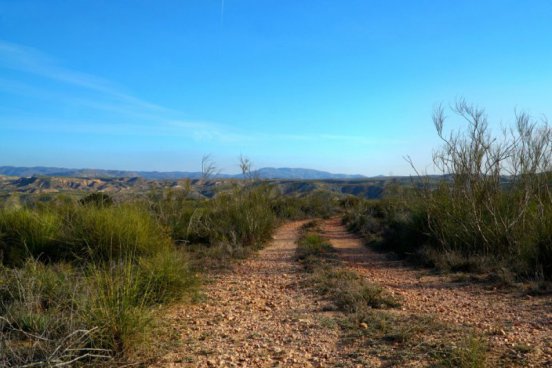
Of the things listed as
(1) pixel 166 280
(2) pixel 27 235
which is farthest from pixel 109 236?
(1) pixel 166 280

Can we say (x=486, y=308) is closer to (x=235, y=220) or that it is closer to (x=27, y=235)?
(x=27, y=235)

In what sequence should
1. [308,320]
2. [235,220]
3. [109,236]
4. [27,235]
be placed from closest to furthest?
[308,320] → [109,236] → [27,235] → [235,220]

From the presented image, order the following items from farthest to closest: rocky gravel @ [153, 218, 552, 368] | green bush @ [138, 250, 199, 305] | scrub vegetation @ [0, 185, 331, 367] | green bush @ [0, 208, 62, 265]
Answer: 1. green bush @ [0, 208, 62, 265]
2. green bush @ [138, 250, 199, 305]
3. rocky gravel @ [153, 218, 552, 368]
4. scrub vegetation @ [0, 185, 331, 367]

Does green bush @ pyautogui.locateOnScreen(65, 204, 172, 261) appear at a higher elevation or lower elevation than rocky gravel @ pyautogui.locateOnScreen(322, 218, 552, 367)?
higher

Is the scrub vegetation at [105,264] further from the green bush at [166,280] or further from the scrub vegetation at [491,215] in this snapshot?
the scrub vegetation at [491,215]

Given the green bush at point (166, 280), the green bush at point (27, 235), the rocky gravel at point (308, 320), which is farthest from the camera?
the green bush at point (27, 235)

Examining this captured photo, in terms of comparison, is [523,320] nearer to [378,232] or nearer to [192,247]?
[192,247]

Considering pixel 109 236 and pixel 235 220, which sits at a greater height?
pixel 109 236

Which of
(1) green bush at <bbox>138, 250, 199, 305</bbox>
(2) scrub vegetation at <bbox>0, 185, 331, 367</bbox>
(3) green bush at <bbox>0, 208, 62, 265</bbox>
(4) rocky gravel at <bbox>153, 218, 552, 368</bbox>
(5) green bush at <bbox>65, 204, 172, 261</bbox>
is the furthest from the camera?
(3) green bush at <bbox>0, 208, 62, 265</bbox>

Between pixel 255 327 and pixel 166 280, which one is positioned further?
pixel 166 280

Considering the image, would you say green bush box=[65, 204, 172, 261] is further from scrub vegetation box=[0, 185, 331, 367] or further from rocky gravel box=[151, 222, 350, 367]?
rocky gravel box=[151, 222, 350, 367]

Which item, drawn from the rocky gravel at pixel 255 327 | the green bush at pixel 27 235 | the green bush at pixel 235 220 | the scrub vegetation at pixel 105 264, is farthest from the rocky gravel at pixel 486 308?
the green bush at pixel 27 235

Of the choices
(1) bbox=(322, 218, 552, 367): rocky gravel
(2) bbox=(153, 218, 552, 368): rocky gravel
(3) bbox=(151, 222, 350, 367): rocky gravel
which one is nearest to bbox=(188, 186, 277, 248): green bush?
(2) bbox=(153, 218, 552, 368): rocky gravel

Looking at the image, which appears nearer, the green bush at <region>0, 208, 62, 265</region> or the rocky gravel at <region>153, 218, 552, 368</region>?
the rocky gravel at <region>153, 218, 552, 368</region>
